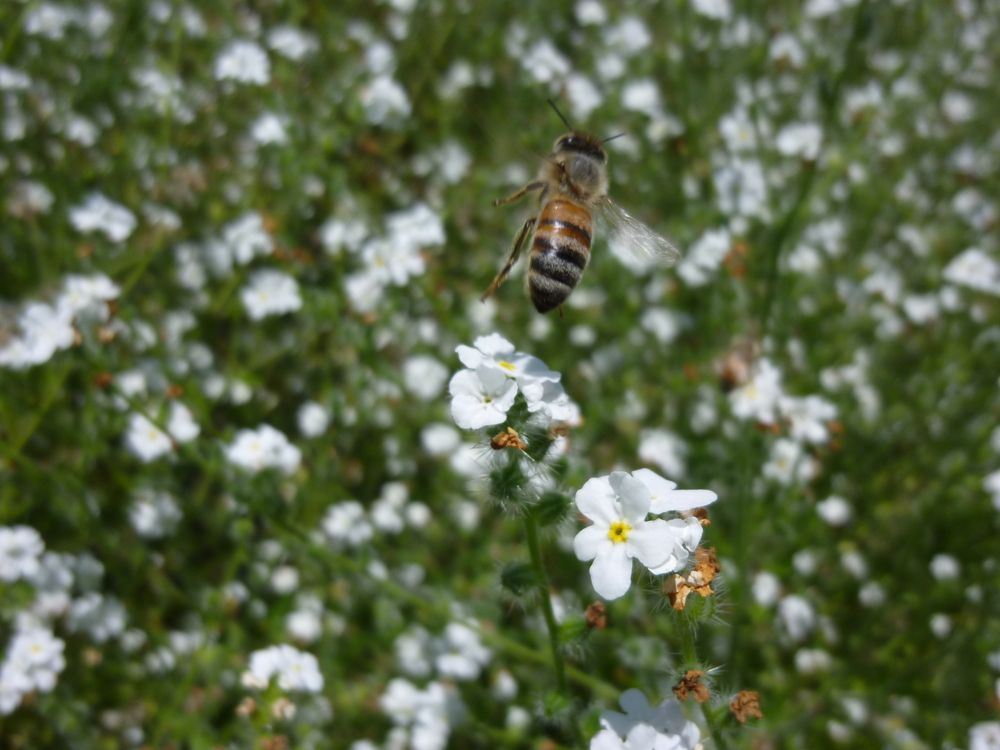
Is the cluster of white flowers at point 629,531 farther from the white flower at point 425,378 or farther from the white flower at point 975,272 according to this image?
the white flower at point 975,272

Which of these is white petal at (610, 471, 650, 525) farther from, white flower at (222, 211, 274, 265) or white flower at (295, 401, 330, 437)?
white flower at (222, 211, 274, 265)

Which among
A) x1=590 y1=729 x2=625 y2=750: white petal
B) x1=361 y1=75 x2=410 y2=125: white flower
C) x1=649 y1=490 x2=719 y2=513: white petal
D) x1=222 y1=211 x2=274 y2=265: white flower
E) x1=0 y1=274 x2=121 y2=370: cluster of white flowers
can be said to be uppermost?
x1=361 y1=75 x2=410 y2=125: white flower

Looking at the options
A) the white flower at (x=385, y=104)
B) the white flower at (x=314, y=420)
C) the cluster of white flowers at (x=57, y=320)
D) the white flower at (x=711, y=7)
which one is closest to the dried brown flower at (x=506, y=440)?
the cluster of white flowers at (x=57, y=320)

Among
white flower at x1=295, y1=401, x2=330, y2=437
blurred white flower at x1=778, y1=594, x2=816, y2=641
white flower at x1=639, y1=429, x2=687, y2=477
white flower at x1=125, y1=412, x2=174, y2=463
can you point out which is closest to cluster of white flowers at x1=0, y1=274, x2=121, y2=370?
white flower at x1=125, y1=412, x2=174, y2=463

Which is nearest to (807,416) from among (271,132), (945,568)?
(945,568)

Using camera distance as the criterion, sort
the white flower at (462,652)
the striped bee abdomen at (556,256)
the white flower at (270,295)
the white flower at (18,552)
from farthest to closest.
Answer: the white flower at (270,295) → the white flower at (462,652) → the white flower at (18,552) → the striped bee abdomen at (556,256)

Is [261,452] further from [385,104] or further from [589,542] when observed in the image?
[385,104]

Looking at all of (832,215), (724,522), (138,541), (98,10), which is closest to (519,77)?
(832,215)

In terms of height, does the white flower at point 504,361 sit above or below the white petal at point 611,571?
above
